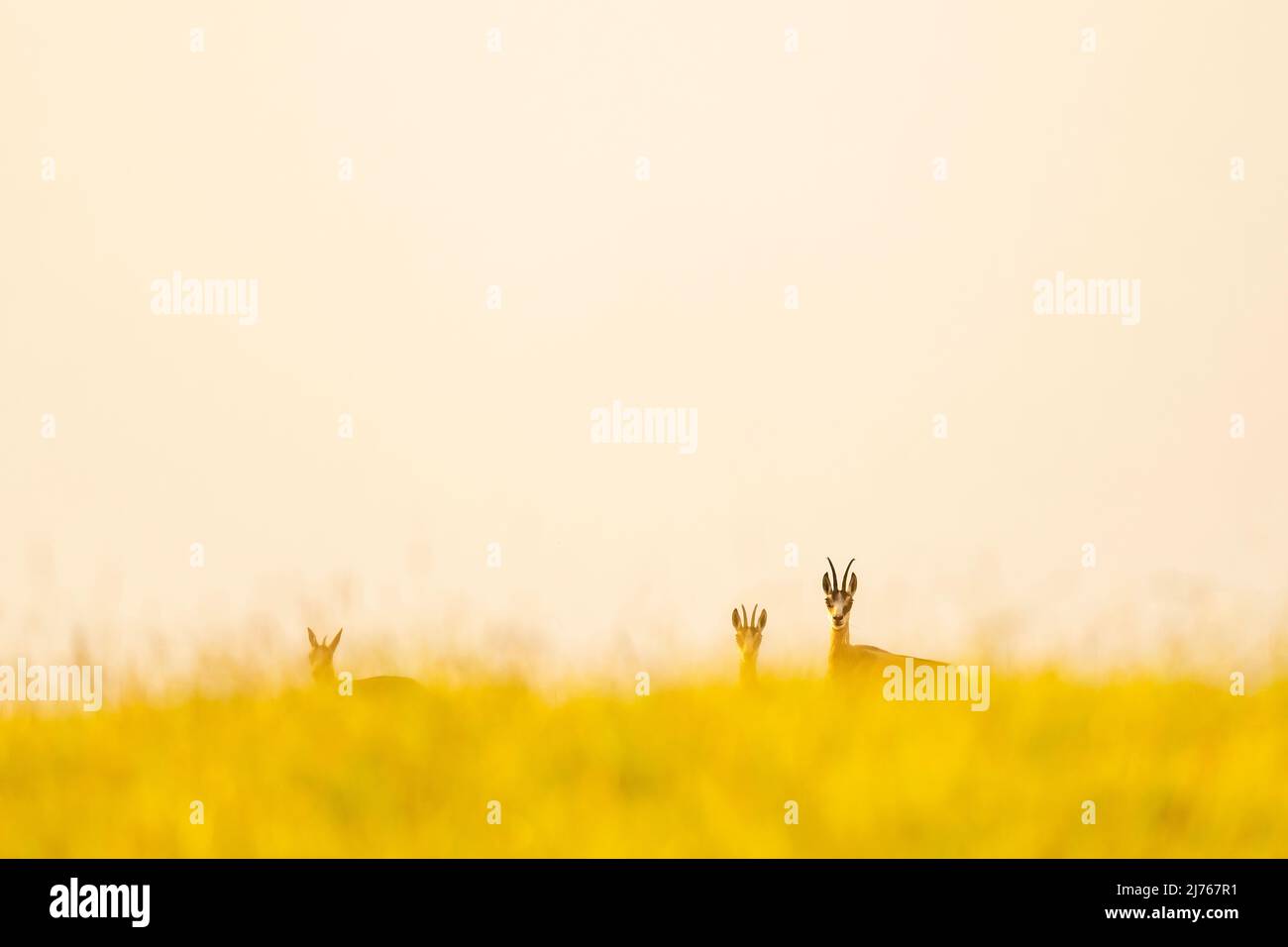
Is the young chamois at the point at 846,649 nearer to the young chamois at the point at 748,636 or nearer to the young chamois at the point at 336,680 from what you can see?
the young chamois at the point at 748,636

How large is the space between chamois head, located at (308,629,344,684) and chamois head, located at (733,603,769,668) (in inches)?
108

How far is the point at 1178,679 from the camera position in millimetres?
7445

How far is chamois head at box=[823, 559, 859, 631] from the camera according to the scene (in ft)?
30.4

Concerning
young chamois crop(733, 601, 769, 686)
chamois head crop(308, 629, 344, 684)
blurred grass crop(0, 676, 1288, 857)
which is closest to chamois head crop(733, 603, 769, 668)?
young chamois crop(733, 601, 769, 686)

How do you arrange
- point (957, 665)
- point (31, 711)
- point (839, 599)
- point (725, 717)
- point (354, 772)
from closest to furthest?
1. point (354, 772)
2. point (725, 717)
3. point (31, 711)
4. point (957, 665)
5. point (839, 599)

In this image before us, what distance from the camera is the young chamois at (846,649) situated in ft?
26.4

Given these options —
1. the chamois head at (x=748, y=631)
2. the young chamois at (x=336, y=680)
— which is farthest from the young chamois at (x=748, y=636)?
the young chamois at (x=336, y=680)

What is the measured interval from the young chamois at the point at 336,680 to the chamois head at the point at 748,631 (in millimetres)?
2326
